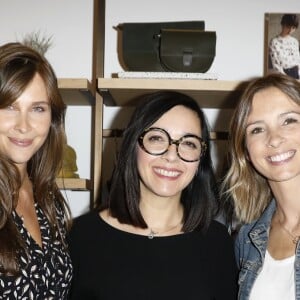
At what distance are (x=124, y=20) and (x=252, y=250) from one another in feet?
5.15

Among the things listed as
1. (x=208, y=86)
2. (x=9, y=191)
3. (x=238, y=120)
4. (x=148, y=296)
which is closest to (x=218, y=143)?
(x=208, y=86)

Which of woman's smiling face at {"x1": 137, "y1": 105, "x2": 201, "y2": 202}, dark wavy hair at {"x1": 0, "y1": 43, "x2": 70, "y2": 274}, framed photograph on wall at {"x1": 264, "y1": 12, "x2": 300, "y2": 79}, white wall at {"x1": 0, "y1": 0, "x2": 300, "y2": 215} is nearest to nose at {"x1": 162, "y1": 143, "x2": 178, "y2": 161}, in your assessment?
woman's smiling face at {"x1": 137, "y1": 105, "x2": 201, "y2": 202}

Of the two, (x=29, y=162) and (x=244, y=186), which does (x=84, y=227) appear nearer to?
(x=29, y=162)

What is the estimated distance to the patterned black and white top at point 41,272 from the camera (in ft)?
4.59

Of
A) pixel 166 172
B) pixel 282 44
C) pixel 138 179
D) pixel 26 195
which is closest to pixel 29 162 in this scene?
pixel 26 195

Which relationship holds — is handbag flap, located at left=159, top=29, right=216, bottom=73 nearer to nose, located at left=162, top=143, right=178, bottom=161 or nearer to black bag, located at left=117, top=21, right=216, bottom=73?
black bag, located at left=117, top=21, right=216, bottom=73

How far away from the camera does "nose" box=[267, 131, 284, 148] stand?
1.63m

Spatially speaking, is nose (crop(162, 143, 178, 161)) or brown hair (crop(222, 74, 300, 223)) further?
brown hair (crop(222, 74, 300, 223))

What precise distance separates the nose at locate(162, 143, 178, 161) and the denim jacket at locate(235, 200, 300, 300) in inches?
16.5

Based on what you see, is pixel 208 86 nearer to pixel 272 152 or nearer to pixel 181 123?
pixel 181 123

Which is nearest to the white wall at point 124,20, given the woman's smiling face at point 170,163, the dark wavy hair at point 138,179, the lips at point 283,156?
the dark wavy hair at point 138,179

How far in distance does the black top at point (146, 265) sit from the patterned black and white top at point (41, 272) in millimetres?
71

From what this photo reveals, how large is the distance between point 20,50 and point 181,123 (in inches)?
23.4

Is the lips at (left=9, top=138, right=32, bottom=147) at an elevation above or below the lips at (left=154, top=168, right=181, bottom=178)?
above
